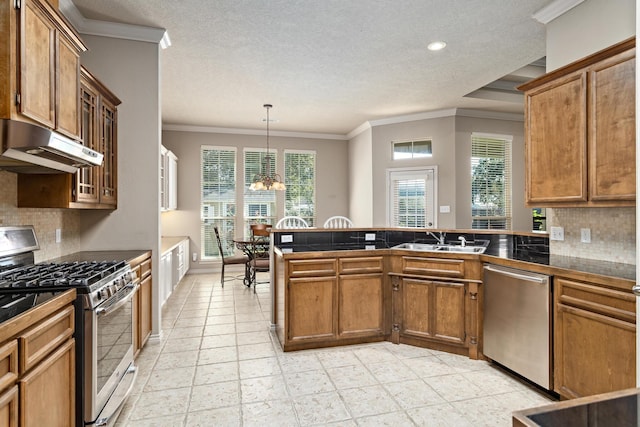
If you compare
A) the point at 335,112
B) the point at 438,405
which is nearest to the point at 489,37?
the point at 335,112

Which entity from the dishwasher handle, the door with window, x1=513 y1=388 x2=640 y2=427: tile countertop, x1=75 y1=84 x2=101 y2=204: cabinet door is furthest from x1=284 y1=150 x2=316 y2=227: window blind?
x1=513 y1=388 x2=640 y2=427: tile countertop

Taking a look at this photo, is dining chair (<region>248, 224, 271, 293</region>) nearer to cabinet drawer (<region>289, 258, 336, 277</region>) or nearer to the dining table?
the dining table

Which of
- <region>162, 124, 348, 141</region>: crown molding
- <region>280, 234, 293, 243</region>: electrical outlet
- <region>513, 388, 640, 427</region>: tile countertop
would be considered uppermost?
<region>162, 124, 348, 141</region>: crown molding

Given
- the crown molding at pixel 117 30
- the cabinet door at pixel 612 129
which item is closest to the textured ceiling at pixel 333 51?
the crown molding at pixel 117 30

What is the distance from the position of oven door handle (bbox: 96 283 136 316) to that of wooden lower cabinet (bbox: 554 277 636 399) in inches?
108

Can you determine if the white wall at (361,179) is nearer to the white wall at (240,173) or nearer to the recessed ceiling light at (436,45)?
the white wall at (240,173)

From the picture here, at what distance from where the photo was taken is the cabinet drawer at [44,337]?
1308mm

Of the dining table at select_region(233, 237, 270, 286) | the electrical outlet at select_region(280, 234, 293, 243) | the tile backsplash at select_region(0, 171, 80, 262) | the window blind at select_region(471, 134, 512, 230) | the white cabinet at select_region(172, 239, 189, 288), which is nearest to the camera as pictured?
the tile backsplash at select_region(0, 171, 80, 262)

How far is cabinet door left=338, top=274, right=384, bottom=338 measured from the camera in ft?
10.3

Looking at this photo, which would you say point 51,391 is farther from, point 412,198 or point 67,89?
point 412,198

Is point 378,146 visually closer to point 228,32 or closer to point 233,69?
point 233,69

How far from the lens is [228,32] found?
10.6ft

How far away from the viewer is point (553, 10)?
2830 mm

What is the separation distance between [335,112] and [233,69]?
227 cm
